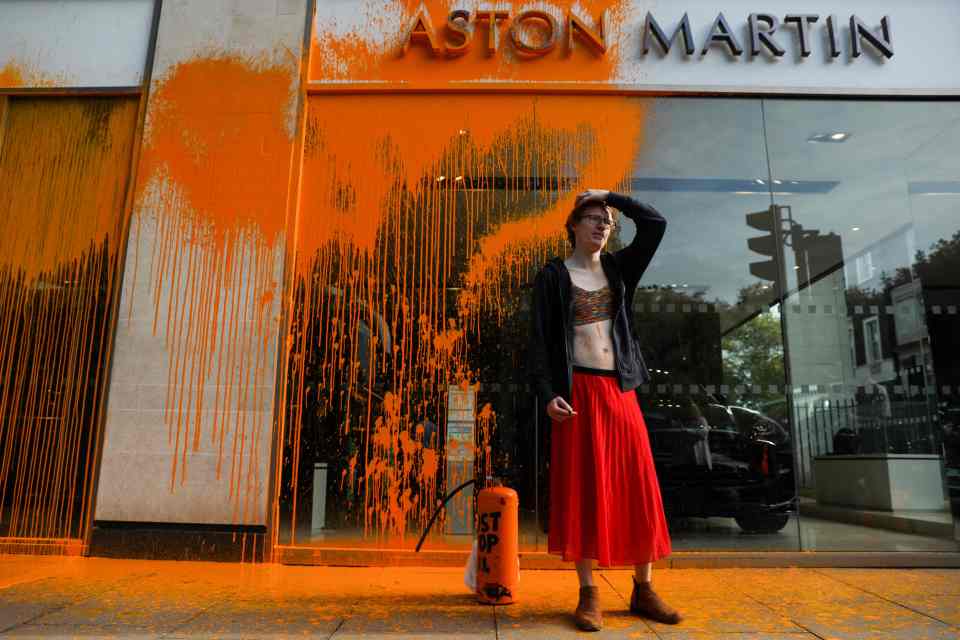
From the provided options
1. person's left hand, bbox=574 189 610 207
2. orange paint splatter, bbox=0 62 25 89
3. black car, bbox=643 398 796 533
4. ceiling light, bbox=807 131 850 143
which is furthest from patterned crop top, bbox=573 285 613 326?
orange paint splatter, bbox=0 62 25 89

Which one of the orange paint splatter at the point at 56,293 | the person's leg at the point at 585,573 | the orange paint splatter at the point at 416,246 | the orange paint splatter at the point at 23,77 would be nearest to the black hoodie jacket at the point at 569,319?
the person's leg at the point at 585,573

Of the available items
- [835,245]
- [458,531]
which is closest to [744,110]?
[835,245]

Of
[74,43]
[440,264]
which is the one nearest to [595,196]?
[440,264]

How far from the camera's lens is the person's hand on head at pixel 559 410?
2.73 metres

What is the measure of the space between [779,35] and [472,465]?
396cm

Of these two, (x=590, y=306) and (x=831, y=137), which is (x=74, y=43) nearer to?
(x=590, y=306)

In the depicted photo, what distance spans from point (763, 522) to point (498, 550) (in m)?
2.14

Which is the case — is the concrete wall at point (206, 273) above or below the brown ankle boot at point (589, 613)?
above

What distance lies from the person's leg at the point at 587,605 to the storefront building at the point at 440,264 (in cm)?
129

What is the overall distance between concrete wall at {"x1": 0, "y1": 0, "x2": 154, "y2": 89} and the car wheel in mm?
5491

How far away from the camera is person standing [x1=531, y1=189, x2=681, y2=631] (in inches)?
109

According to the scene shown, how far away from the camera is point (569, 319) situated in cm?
296

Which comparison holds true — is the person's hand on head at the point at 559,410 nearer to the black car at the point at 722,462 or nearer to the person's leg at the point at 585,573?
the person's leg at the point at 585,573

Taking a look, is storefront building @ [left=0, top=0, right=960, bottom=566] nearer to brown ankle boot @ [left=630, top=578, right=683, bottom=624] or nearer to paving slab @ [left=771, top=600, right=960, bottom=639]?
paving slab @ [left=771, top=600, right=960, bottom=639]
